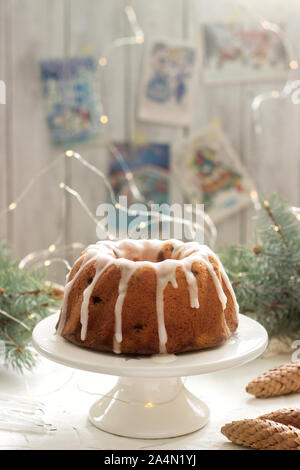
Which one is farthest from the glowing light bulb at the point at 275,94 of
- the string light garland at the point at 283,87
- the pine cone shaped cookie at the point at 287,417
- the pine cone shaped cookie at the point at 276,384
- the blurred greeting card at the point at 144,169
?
the pine cone shaped cookie at the point at 287,417

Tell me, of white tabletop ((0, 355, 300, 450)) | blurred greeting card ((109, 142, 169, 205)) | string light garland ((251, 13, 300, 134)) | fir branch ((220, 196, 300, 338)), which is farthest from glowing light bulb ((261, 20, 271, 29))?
white tabletop ((0, 355, 300, 450))

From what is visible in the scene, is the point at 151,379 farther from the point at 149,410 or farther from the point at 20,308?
the point at 20,308

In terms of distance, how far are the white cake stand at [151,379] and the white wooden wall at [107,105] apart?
1.14 m

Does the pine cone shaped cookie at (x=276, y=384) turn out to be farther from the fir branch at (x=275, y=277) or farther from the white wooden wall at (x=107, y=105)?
the white wooden wall at (x=107, y=105)

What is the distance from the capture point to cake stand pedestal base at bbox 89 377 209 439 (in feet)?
2.70

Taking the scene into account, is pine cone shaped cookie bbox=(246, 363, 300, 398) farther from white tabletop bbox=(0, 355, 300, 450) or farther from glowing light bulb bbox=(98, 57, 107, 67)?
glowing light bulb bbox=(98, 57, 107, 67)

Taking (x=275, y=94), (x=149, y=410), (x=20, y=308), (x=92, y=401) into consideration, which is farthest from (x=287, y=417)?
(x=275, y=94)

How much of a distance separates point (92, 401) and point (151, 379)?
0.45 feet

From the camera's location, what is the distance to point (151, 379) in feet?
2.76

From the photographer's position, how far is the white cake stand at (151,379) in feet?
2.48

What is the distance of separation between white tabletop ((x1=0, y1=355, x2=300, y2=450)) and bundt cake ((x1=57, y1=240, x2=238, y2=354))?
Answer: 0.12 metres

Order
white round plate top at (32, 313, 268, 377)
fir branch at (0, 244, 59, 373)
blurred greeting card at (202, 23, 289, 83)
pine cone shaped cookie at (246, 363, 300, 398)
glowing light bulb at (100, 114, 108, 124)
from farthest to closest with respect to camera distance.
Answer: blurred greeting card at (202, 23, 289, 83), glowing light bulb at (100, 114, 108, 124), fir branch at (0, 244, 59, 373), pine cone shaped cookie at (246, 363, 300, 398), white round plate top at (32, 313, 268, 377)

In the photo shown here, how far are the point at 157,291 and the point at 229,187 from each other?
1223 millimetres
